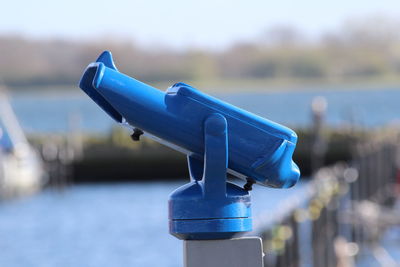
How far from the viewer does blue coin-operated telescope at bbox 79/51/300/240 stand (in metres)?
2.98

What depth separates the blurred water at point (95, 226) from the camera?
35000 mm

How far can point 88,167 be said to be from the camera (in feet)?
208

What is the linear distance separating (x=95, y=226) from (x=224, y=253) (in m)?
44.3

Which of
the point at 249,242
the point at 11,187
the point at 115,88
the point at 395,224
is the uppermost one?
the point at 11,187

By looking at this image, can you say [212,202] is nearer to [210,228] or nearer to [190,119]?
[210,228]

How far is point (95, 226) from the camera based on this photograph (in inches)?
1850

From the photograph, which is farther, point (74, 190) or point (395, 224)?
point (74, 190)

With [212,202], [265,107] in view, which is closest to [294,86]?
[265,107]

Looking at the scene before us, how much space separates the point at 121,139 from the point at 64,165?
343 cm

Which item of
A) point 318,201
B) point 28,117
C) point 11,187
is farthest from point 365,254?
point 28,117

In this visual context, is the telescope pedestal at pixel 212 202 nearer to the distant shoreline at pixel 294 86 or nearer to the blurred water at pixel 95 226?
the blurred water at pixel 95 226

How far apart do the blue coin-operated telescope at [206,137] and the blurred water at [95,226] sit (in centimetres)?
2132

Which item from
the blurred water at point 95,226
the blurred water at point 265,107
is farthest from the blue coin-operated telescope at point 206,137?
the blurred water at point 265,107

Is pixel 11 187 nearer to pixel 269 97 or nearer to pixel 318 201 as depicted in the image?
pixel 318 201
